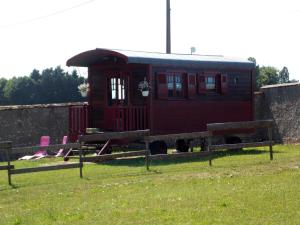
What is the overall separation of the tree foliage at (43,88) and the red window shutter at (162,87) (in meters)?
55.1

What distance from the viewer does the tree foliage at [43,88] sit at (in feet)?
253

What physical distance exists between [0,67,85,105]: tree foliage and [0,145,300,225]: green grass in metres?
60.4

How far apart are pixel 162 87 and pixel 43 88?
6163 cm

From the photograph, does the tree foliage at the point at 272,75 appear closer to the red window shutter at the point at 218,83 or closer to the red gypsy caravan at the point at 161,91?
the red gypsy caravan at the point at 161,91

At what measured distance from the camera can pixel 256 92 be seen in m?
24.4

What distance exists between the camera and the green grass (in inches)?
335

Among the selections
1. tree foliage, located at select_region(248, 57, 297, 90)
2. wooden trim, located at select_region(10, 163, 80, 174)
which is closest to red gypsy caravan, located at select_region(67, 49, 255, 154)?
wooden trim, located at select_region(10, 163, 80, 174)

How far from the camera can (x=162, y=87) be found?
19.4 meters

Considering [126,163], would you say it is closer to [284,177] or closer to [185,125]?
[185,125]

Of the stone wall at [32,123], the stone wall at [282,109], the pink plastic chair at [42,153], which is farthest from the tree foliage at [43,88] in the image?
the stone wall at [282,109]

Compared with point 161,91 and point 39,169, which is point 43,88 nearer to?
point 161,91

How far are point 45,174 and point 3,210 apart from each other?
18.1 ft

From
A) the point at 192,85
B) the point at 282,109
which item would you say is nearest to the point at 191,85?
the point at 192,85

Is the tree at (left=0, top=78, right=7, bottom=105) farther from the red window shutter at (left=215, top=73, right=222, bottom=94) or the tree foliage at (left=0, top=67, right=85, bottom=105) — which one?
the red window shutter at (left=215, top=73, right=222, bottom=94)
